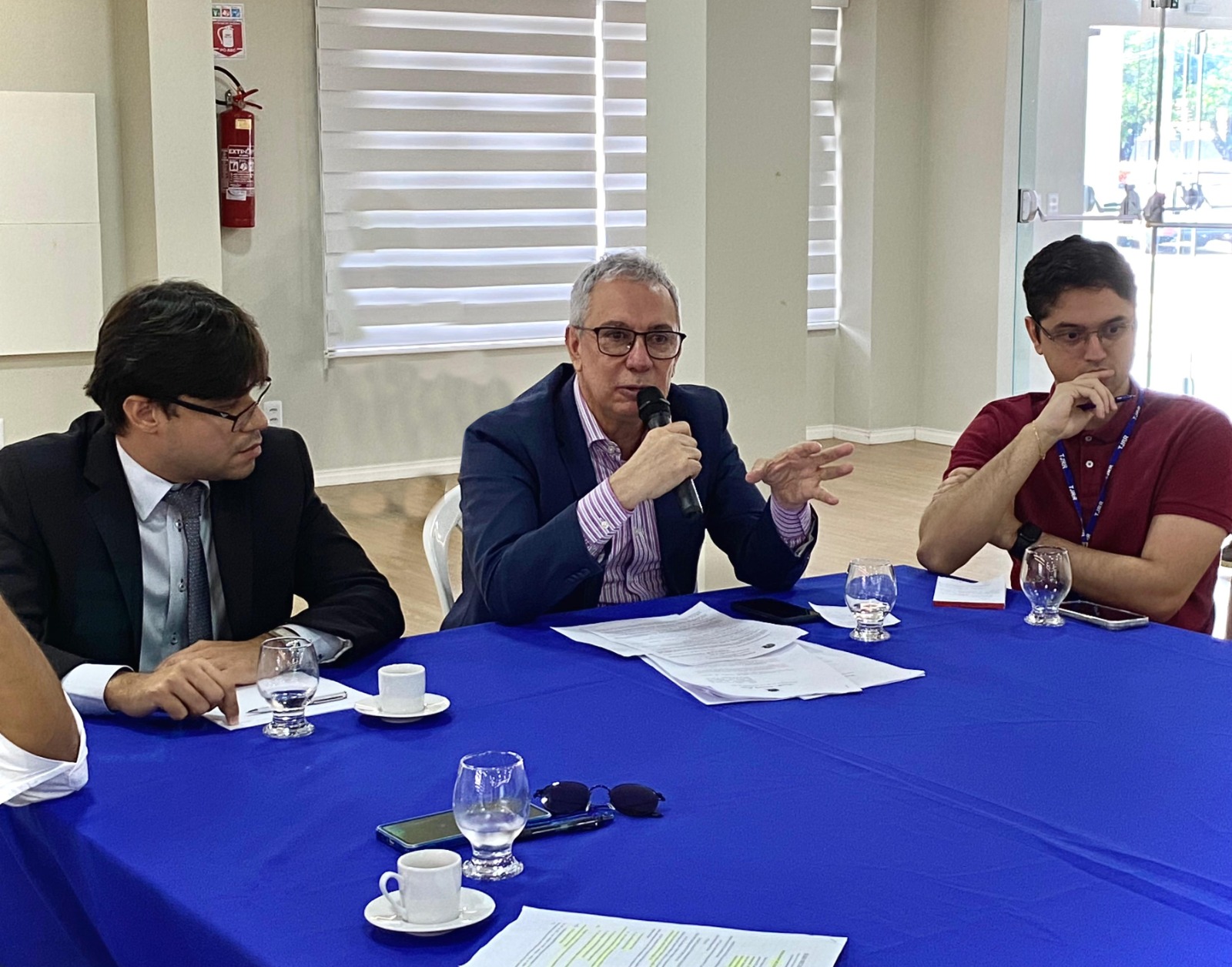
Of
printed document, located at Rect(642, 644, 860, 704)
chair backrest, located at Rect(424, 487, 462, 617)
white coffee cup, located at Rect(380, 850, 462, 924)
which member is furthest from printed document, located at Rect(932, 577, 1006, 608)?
white coffee cup, located at Rect(380, 850, 462, 924)

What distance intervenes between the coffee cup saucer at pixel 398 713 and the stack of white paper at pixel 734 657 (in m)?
0.35

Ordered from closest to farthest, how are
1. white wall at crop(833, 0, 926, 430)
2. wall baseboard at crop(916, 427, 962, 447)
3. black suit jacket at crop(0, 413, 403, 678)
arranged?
black suit jacket at crop(0, 413, 403, 678), white wall at crop(833, 0, 926, 430), wall baseboard at crop(916, 427, 962, 447)

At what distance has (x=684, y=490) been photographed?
8.02 feet

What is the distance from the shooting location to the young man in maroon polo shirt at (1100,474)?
2.61 meters

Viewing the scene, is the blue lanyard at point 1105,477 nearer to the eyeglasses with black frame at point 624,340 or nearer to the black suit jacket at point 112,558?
the eyeglasses with black frame at point 624,340

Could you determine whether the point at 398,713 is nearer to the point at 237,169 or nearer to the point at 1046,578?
the point at 1046,578

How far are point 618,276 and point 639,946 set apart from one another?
1.71 metres

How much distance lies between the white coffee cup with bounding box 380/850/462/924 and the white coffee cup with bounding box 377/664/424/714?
0.58 m

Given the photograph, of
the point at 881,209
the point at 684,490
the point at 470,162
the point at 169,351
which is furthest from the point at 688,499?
the point at 881,209

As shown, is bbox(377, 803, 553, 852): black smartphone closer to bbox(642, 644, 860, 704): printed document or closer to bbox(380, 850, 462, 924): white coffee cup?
bbox(380, 850, 462, 924): white coffee cup

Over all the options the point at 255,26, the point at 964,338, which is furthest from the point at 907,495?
the point at 255,26

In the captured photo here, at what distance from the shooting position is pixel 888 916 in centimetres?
131

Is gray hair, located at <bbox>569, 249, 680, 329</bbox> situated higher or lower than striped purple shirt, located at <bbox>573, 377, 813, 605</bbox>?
Result: higher

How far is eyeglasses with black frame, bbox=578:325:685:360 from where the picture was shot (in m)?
2.71
